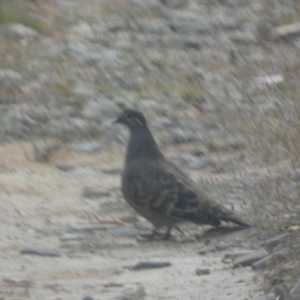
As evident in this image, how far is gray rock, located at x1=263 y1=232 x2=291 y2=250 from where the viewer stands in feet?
24.2

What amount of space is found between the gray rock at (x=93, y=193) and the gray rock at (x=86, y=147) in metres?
1.28

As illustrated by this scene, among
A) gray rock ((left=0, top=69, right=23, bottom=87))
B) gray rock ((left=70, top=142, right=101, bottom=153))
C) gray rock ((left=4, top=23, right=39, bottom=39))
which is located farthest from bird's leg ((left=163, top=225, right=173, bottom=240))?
gray rock ((left=4, top=23, right=39, bottom=39))

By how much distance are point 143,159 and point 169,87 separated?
4356 mm

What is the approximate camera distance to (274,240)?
7.52m

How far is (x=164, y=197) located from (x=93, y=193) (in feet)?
3.40

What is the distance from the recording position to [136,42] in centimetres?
1515

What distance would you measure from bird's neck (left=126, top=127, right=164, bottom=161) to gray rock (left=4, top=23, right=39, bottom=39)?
5.03 metres

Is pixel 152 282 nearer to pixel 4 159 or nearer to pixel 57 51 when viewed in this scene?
pixel 4 159

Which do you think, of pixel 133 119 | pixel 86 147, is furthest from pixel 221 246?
pixel 86 147

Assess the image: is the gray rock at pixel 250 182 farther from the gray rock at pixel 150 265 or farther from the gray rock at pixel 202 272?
the gray rock at pixel 202 272

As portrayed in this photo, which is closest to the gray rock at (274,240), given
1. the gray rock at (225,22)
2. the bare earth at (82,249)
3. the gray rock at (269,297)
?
the bare earth at (82,249)

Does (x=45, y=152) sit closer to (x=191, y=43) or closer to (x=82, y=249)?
(x=82, y=249)

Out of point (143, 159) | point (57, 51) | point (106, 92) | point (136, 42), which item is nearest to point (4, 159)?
point (143, 159)

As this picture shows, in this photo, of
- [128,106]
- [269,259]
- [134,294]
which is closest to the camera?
[134,294]
